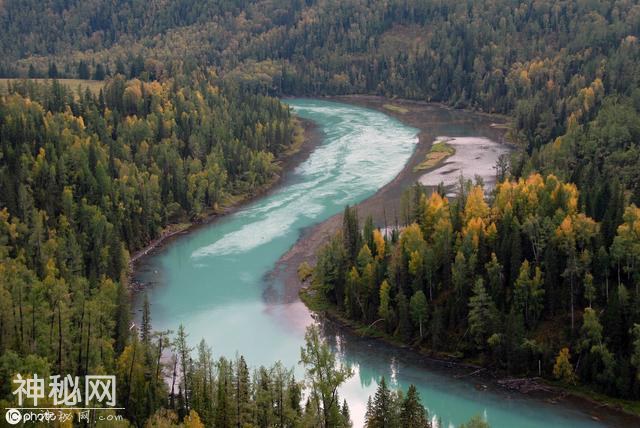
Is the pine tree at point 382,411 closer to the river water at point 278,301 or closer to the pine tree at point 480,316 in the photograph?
the river water at point 278,301

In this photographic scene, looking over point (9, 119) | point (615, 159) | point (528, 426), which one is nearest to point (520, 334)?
point (528, 426)

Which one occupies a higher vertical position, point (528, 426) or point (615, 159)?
point (615, 159)

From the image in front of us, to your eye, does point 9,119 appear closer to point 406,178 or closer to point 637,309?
point 406,178

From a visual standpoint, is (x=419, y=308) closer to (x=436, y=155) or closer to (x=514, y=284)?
(x=514, y=284)

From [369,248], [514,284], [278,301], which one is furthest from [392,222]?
[514,284]

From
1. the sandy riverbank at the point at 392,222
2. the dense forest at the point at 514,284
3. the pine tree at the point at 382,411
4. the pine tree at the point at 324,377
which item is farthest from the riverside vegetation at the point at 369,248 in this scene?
the pine tree at the point at 382,411

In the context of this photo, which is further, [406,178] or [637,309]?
[406,178]

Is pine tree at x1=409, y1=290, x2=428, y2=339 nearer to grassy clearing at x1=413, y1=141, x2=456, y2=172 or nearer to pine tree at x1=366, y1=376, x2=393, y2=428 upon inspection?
pine tree at x1=366, y1=376, x2=393, y2=428
